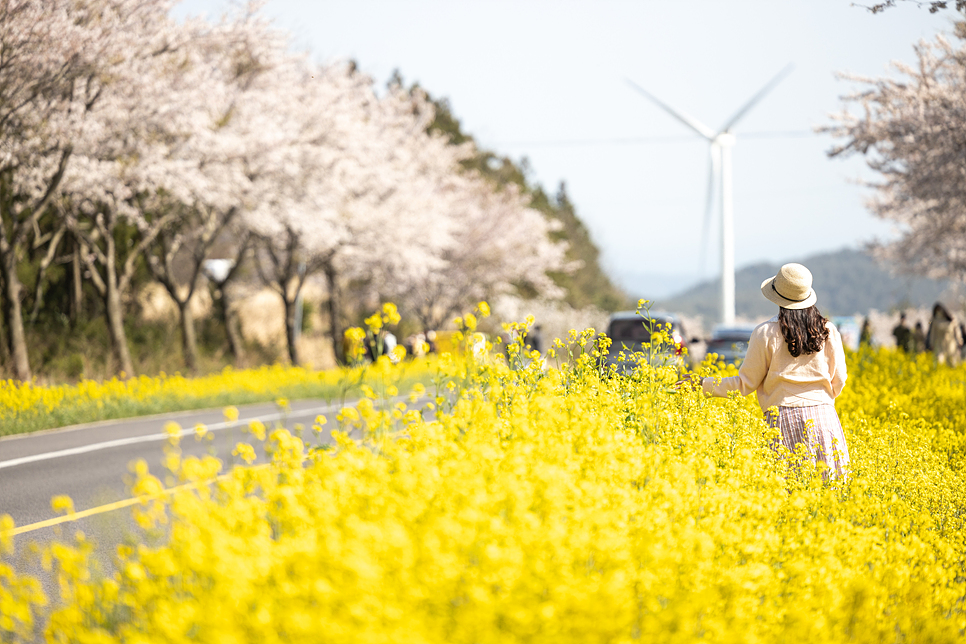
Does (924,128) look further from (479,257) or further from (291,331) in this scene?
(479,257)

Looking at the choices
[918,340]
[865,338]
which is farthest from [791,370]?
[918,340]

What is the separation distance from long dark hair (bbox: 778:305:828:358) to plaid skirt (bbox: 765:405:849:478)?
364 millimetres

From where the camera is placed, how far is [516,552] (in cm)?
240

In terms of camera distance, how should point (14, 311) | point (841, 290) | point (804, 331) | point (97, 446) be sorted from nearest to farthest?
point (804, 331), point (97, 446), point (14, 311), point (841, 290)

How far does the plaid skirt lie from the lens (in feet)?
15.8

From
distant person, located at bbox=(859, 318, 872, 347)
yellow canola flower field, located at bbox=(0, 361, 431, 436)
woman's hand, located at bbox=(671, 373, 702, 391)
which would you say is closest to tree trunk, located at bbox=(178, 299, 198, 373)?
yellow canola flower field, located at bbox=(0, 361, 431, 436)

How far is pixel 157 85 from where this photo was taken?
15727mm

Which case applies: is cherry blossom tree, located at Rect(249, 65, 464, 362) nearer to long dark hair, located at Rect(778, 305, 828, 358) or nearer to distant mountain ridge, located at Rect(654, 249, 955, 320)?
long dark hair, located at Rect(778, 305, 828, 358)

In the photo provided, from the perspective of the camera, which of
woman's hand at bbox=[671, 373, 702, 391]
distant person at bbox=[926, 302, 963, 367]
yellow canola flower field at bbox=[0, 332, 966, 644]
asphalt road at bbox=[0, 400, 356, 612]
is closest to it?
yellow canola flower field at bbox=[0, 332, 966, 644]

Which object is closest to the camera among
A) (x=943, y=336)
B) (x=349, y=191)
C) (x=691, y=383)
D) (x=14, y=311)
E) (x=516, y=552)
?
(x=516, y=552)

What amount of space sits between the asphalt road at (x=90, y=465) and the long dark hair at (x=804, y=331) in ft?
10.8

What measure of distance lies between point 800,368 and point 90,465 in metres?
7.75

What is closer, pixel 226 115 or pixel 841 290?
pixel 226 115

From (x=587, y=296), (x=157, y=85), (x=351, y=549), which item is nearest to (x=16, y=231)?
(x=157, y=85)
